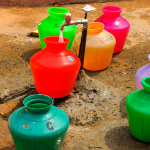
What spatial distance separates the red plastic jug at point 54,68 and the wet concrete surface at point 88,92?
32cm

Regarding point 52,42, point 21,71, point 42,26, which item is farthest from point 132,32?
point 52,42

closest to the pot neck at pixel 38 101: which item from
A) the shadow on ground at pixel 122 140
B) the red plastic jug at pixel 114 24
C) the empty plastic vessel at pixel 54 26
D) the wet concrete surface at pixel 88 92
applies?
the wet concrete surface at pixel 88 92

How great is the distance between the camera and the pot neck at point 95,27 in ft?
15.2

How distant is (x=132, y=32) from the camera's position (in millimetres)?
7004

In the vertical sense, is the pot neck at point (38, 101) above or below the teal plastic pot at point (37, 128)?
above

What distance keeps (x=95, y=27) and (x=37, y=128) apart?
3051 mm

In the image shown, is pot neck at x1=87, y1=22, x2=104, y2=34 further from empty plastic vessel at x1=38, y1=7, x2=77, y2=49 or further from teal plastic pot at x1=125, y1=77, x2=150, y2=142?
teal plastic pot at x1=125, y1=77, x2=150, y2=142

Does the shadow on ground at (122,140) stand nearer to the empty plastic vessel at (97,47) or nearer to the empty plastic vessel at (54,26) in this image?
the empty plastic vessel at (97,47)

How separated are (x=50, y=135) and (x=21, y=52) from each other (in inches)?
137

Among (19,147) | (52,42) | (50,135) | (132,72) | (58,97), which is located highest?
(52,42)

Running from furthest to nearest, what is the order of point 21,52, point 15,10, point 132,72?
point 15,10 → point 21,52 → point 132,72

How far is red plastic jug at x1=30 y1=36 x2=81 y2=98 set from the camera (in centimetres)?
338

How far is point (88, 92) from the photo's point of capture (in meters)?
3.89

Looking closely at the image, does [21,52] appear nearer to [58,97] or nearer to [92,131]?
[58,97]
